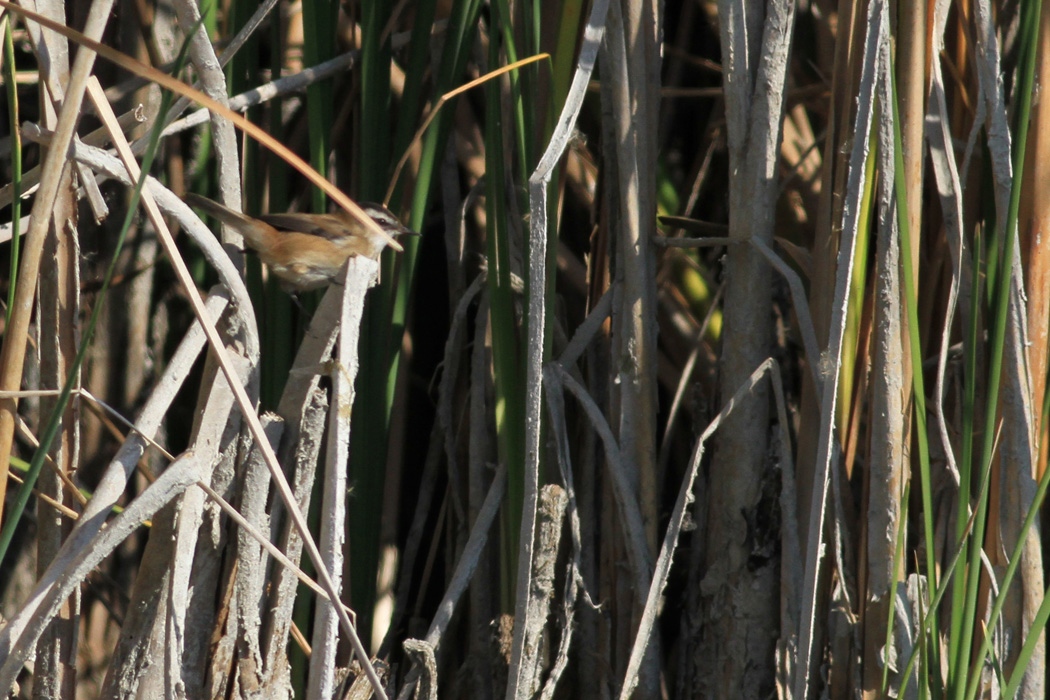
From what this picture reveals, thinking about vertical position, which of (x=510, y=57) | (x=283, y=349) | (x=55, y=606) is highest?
(x=510, y=57)

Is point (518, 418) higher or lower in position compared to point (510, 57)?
lower

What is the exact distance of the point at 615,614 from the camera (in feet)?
5.86

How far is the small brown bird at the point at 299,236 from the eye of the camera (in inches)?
66.4

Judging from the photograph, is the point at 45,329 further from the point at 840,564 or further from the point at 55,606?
the point at 840,564

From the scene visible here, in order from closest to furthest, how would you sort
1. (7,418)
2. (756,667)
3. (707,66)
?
(7,418), (756,667), (707,66)

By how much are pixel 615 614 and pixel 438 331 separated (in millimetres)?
907

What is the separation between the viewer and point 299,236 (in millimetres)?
1807

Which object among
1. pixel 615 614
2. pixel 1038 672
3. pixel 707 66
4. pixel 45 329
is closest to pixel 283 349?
pixel 45 329

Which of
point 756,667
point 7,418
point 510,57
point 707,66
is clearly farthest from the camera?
point 707,66

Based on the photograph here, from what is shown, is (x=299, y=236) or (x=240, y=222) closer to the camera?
(x=240, y=222)

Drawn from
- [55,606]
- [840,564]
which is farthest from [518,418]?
[55,606]

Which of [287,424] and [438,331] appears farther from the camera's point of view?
[438,331]

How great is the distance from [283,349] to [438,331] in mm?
689

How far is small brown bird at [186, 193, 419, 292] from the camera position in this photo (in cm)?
169
